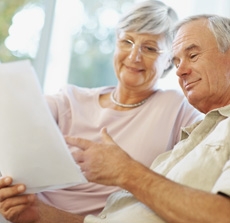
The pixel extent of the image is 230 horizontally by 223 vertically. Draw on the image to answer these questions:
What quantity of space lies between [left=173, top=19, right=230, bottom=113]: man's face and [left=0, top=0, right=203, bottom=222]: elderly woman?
291 millimetres

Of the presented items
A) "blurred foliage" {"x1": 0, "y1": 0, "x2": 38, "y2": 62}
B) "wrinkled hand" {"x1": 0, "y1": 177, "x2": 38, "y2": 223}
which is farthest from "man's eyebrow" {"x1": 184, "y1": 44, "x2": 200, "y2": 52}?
"blurred foliage" {"x1": 0, "y1": 0, "x2": 38, "y2": 62}

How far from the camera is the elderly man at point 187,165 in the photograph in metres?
0.90

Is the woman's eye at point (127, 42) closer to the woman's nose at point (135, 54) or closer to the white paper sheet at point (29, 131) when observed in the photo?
the woman's nose at point (135, 54)

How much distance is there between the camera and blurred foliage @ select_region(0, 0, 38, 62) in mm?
2227

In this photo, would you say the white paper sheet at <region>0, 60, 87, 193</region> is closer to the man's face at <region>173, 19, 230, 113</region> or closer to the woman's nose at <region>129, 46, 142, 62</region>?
the man's face at <region>173, 19, 230, 113</region>

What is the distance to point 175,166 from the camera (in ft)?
3.69

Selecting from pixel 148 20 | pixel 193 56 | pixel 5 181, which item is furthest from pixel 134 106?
pixel 5 181

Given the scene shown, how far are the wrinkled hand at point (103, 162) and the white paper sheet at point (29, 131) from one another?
0.16 ft

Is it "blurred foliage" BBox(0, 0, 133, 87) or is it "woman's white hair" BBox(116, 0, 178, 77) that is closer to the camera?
"woman's white hair" BBox(116, 0, 178, 77)

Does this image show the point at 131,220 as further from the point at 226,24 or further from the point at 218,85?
the point at 226,24

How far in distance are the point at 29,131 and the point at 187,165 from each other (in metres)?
0.36

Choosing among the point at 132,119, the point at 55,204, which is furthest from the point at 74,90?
the point at 55,204

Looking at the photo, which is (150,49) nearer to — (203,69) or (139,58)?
(139,58)

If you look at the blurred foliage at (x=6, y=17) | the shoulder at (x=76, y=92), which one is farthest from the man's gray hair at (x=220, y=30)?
the blurred foliage at (x=6, y=17)
